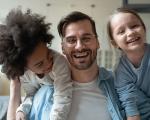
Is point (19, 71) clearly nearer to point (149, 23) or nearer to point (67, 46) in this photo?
point (67, 46)

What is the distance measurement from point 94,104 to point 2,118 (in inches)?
38.0

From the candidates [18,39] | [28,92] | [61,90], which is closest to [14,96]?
[28,92]

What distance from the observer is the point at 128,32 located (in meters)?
1.26

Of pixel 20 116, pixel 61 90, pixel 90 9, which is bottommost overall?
pixel 20 116

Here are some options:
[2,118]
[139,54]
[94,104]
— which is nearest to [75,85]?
[94,104]

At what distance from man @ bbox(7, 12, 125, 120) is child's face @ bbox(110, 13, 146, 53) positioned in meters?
0.12

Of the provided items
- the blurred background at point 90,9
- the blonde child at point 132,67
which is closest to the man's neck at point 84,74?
the blonde child at point 132,67

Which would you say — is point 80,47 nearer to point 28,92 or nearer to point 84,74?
point 84,74

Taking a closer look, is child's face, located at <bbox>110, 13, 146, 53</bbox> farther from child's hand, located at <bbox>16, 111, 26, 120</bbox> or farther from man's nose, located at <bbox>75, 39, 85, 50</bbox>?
child's hand, located at <bbox>16, 111, 26, 120</bbox>

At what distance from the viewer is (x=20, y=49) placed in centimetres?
115

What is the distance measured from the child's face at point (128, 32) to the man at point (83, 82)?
0.38 ft

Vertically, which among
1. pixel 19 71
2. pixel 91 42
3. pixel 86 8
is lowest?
pixel 19 71

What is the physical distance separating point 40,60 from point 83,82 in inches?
12.2

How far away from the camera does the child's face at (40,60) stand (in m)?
1.18
